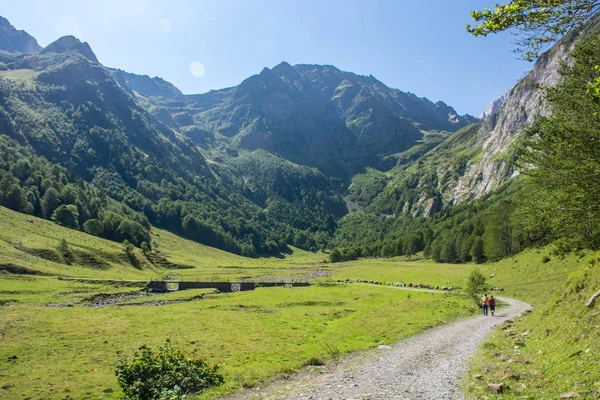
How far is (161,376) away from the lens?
60.4 ft

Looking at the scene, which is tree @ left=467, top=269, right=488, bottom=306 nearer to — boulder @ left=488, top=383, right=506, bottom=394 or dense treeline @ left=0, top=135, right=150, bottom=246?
boulder @ left=488, top=383, right=506, bottom=394

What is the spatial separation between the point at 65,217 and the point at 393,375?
173980 millimetres

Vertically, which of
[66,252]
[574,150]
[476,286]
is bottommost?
[476,286]

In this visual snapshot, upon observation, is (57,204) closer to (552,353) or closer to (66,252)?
(66,252)

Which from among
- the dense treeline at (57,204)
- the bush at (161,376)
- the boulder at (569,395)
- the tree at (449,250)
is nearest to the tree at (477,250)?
the tree at (449,250)

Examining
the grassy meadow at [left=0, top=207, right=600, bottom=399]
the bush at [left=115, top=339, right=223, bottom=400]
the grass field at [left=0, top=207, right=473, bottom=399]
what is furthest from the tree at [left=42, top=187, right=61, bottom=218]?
the bush at [left=115, top=339, right=223, bottom=400]

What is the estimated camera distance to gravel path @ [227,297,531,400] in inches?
643

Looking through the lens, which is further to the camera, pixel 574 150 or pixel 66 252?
pixel 66 252

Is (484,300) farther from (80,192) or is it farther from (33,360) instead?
(80,192)

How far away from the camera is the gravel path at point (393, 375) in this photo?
53.6 feet

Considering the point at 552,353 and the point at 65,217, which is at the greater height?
the point at 65,217

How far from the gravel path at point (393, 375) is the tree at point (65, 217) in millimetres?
166274

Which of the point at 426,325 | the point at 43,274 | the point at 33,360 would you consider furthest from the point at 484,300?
the point at 43,274

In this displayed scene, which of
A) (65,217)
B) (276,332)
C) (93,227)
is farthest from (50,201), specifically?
(276,332)
